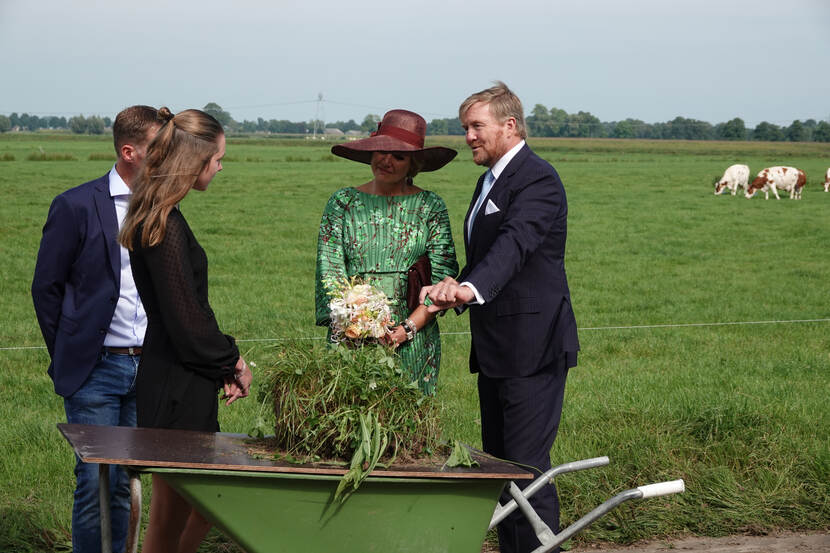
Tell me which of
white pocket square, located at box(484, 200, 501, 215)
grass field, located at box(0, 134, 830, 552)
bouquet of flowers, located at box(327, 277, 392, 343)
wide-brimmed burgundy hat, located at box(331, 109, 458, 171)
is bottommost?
grass field, located at box(0, 134, 830, 552)

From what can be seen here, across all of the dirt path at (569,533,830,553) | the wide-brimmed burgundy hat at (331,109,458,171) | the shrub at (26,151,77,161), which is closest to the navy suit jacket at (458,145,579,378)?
the wide-brimmed burgundy hat at (331,109,458,171)

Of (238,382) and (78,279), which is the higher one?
(78,279)

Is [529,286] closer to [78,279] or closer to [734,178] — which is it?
[78,279]

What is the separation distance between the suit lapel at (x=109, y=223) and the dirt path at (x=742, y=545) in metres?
2.77

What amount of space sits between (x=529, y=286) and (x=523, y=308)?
0.32 ft

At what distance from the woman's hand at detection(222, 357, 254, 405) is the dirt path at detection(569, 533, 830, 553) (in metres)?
2.23

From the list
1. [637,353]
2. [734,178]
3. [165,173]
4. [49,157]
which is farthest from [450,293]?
[49,157]

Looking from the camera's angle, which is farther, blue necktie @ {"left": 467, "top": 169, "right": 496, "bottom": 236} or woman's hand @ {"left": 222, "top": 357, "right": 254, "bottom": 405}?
blue necktie @ {"left": 467, "top": 169, "right": 496, "bottom": 236}

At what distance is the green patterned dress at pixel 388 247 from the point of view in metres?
4.42

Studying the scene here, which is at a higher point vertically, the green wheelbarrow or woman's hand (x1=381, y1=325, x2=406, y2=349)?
woman's hand (x1=381, y1=325, x2=406, y2=349)

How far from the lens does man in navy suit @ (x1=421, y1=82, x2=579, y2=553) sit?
13.1 ft

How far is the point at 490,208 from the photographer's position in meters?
4.07

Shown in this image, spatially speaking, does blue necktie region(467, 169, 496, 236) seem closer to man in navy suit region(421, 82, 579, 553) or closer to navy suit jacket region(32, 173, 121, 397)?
man in navy suit region(421, 82, 579, 553)

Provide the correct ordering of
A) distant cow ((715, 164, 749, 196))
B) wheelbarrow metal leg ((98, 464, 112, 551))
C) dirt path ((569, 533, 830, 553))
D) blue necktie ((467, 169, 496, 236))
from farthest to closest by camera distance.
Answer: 1. distant cow ((715, 164, 749, 196))
2. dirt path ((569, 533, 830, 553))
3. blue necktie ((467, 169, 496, 236))
4. wheelbarrow metal leg ((98, 464, 112, 551))
